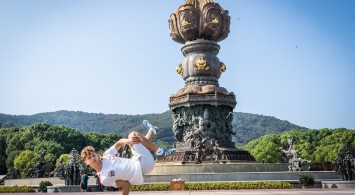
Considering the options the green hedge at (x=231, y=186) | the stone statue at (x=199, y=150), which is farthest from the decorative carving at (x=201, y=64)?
the green hedge at (x=231, y=186)

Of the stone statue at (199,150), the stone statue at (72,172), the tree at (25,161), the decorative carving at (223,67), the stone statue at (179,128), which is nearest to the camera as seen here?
the stone statue at (72,172)

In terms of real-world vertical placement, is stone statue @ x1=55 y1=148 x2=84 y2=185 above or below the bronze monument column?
below

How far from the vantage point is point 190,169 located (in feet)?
86.2

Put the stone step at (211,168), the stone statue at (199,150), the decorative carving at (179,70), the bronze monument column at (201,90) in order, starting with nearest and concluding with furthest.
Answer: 1. the stone step at (211,168)
2. the stone statue at (199,150)
3. the bronze monument column at (201,90)
4. the decorative carving at (179,70)

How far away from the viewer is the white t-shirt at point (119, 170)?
25.5 feet

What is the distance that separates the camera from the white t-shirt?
25.5ft

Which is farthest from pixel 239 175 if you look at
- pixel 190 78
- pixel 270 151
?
pixel 270 151

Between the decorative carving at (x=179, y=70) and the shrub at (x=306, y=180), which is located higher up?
the decorative carving at (x=179, y=70)

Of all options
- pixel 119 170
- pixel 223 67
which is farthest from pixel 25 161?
pixel 119 170

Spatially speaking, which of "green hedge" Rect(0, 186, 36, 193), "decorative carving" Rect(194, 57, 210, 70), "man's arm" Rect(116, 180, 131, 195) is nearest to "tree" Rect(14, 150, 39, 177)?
"decorative carving" Rect(194, 57, 210, 70)

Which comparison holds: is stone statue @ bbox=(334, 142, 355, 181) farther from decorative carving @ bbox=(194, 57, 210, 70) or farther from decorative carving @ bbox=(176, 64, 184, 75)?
decorative carving @ bbox=(176, 64, 184, 75)

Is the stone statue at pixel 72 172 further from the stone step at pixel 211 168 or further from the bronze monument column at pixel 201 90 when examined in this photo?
the bronze monument column at pixel 201 90

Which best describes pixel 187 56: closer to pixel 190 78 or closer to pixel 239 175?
pixel 190 78

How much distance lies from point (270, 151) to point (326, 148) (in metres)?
8.97
